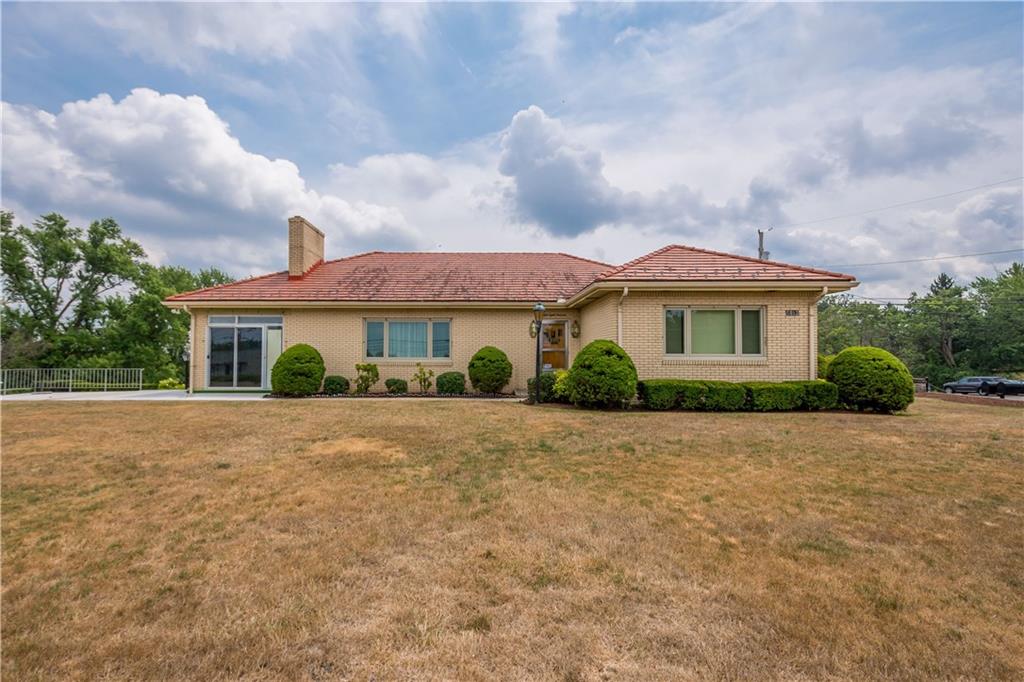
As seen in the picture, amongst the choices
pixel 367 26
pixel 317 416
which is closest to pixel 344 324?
pixel 317 416

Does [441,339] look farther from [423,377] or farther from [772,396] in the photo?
[772,396]

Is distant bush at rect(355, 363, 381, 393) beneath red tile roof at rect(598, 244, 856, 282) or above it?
beneath

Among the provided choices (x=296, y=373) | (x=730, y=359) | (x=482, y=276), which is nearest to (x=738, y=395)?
(x=730, y=359)

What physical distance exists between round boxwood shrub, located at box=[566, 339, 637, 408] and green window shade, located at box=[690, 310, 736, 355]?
2254 millimetres

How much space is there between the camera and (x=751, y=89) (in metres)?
Answer: 11.9

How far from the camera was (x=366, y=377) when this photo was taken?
14.6 meters

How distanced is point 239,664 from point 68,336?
117 ft

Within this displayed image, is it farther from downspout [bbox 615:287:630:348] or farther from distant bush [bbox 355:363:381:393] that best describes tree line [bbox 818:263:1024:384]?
distant bush [bbox 355:363:381:393]

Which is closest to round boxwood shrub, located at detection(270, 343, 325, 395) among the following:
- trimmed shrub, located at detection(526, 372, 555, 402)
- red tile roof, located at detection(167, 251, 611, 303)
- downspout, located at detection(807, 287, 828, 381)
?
red tile roof, located at detection(167, 251, 611, 303)

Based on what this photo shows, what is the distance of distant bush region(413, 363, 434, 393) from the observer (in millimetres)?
14846

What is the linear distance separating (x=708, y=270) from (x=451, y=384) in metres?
8.39

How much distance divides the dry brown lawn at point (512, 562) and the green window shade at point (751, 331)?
549cm

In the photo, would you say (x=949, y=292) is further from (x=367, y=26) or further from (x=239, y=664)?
(x=239, y=664)

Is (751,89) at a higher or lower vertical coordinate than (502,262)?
higher
